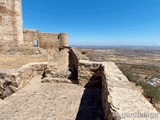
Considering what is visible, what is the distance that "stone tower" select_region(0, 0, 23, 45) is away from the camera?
11.5 m

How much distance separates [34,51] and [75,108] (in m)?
8.80

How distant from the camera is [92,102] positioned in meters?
3.24

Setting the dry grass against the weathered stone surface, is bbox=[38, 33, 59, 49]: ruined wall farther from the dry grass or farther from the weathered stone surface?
the weathered stone surface

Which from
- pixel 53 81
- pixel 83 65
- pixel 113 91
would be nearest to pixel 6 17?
pixel 53 81

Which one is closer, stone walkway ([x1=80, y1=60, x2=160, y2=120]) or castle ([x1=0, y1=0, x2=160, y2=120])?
stone walkway ([x1=80, y1=60, x2=160, y2=120])

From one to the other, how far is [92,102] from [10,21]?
1203cm

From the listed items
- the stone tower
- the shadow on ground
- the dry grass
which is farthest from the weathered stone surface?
the stone tower

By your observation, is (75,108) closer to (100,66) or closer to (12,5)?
(100,66)

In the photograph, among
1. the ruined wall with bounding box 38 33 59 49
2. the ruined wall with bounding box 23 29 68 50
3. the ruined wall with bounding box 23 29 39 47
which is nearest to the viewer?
the ruined wall with bounding box 23 29 39 47

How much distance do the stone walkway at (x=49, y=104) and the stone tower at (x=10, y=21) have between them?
9644 mm

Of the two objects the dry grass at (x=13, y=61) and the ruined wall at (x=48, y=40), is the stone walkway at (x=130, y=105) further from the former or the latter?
the ruined wall at (x=48, y=40)

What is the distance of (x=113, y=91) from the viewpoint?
2.06 metres

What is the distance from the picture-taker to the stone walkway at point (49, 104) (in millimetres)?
2623

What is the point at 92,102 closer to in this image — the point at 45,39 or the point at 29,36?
the point at 29,36
